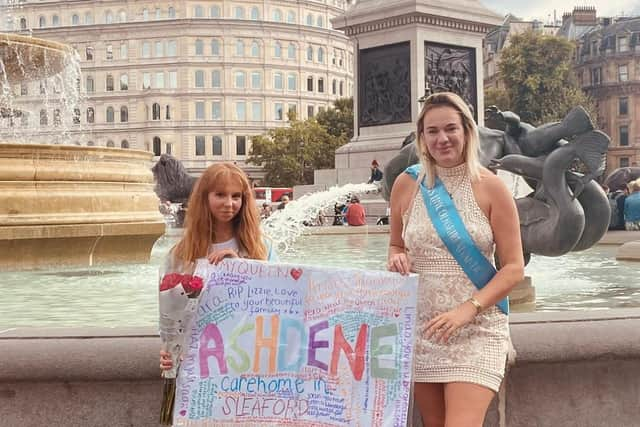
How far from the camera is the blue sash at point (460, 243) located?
271 cm

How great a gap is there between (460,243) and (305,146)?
2479 inches

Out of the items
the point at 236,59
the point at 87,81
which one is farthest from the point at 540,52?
the point at 87,81

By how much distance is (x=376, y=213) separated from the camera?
21.5 metres

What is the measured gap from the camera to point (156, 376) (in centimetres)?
337

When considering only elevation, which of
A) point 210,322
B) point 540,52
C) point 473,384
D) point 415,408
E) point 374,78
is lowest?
point 415,408

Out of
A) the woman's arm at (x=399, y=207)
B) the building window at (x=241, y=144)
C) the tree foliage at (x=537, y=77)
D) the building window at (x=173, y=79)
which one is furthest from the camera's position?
the building window at (x=241, y=144)

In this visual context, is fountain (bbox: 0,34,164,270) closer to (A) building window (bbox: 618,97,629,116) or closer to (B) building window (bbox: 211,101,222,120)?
(B) building window (bbox: 211,101,222,120)

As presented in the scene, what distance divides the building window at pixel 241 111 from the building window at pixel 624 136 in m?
35.0

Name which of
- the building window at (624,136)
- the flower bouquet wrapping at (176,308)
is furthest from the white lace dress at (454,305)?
the building window at (624,136)

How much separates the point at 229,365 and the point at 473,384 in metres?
0.75

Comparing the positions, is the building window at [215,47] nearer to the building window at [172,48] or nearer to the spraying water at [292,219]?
the building window at [172,48]

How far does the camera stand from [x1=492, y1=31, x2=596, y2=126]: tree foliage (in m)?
59.6

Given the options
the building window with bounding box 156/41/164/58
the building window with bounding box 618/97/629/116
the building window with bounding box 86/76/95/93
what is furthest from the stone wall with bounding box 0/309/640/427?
the building window with bounding box 86/76/95/93

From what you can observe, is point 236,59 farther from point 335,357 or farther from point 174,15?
point 335,357
